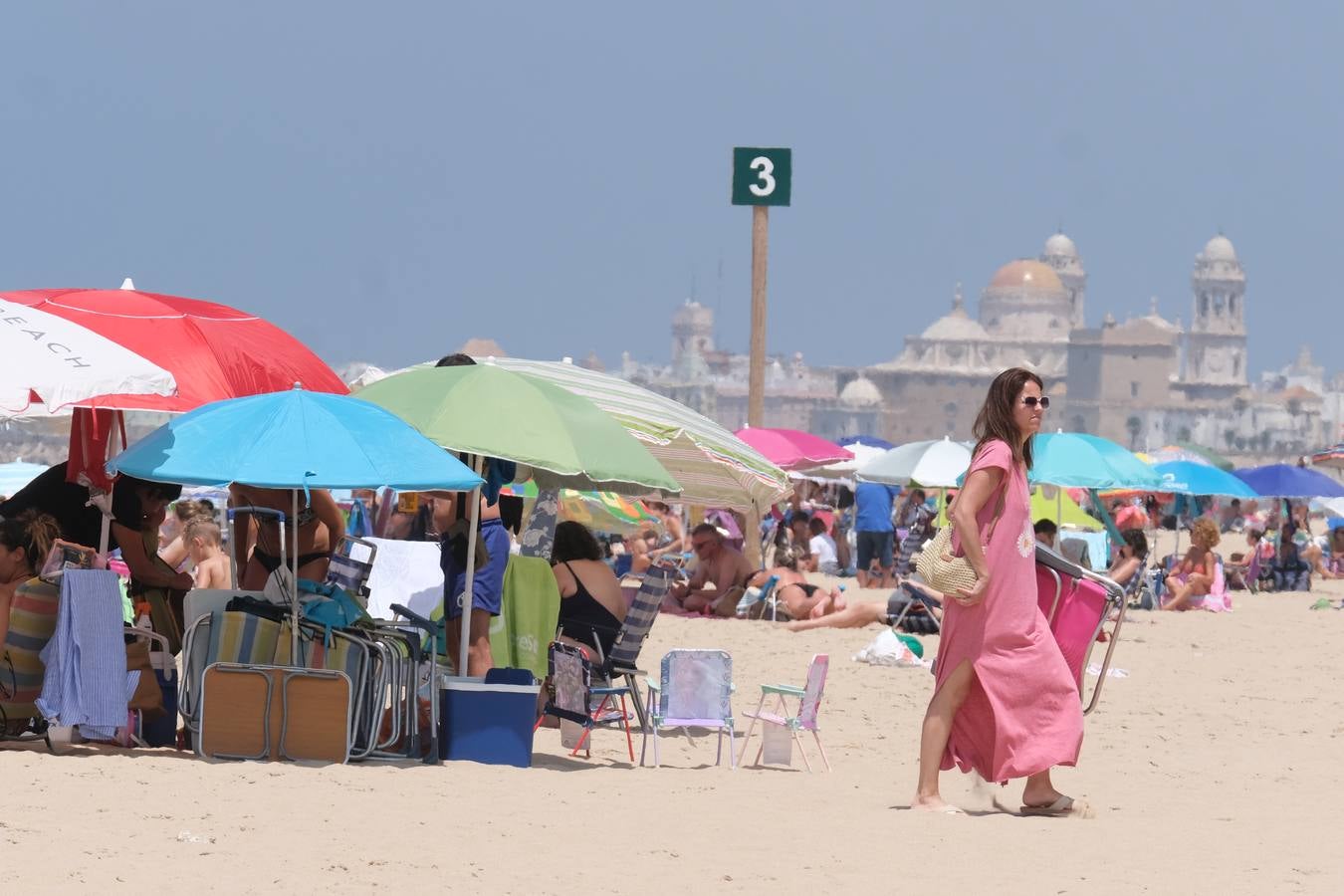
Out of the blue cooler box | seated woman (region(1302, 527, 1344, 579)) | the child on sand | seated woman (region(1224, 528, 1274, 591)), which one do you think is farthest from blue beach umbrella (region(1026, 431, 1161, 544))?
seated woman (region(1302, 527, 1344, 579))

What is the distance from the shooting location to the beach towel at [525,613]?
24.3ft

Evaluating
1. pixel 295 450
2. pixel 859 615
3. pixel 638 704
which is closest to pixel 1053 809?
pixel 638 704

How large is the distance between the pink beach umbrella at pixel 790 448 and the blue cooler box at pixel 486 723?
8339mm

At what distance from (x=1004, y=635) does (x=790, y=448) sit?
11.4 m

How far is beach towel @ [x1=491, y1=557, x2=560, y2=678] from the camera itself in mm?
7410

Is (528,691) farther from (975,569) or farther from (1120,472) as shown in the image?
(1120,472)

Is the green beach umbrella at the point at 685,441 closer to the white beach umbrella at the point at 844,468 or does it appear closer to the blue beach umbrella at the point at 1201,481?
the blue beach umbrella at the point at 1201,481

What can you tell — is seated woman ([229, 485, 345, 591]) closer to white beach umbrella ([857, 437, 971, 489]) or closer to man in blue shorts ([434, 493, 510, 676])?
man in blue shorts ([434, 493, 510, 676])

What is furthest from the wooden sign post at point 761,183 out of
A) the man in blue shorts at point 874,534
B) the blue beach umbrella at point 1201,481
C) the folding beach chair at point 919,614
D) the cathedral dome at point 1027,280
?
the cathedral dome at point 1027,280

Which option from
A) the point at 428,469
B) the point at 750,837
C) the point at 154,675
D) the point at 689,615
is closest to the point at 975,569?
the point at 750,837

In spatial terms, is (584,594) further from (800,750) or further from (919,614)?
(919,614)

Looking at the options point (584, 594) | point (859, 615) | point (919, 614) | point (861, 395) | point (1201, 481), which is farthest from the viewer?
point (861, 395)

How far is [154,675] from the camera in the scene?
6750 mm

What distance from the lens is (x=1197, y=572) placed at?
1609 centimetres
